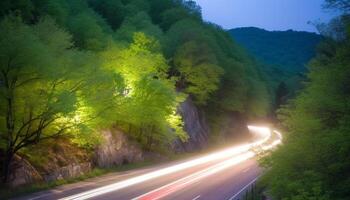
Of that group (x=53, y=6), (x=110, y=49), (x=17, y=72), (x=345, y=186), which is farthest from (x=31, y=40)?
(x=53, y=6)

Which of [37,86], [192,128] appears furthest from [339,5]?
[192,128]

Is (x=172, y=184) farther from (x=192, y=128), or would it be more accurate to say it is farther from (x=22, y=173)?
(x=192, y=128)

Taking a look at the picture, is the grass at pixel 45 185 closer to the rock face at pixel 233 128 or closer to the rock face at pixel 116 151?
the rock face at pixel 116 151


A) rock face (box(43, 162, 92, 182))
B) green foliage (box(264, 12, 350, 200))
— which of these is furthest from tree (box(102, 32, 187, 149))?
green foliage (box(264, 12, 350, 200))

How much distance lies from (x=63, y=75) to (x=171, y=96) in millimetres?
17720

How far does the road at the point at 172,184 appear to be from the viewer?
76.4ft

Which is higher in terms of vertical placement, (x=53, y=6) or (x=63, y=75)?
(x=53, y=6)

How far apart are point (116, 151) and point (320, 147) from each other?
24622 mm

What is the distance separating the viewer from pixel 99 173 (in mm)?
31906

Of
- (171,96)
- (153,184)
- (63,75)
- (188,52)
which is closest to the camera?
(63,75)

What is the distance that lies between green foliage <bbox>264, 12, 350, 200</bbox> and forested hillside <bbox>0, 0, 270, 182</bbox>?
1292cm

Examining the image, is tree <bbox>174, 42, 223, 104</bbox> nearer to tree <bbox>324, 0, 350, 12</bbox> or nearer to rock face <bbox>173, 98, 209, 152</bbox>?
rock face <bbox>173, 98, 209, 152</bbox>

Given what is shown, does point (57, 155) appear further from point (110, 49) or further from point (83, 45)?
point (83, 45)

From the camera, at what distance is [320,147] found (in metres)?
14.2
